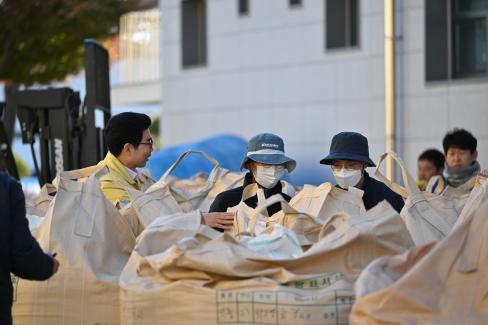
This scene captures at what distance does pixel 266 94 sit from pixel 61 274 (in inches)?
501

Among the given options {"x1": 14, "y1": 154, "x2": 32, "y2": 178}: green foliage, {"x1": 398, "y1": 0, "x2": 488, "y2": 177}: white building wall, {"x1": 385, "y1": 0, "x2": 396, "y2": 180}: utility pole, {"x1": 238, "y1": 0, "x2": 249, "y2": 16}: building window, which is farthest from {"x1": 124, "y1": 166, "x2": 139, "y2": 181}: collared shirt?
{"x1": 14, "y1": 154, "x2": 32, "y2": 178}: green foliage

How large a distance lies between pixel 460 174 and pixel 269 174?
9.95ft

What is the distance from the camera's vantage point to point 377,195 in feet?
20.6

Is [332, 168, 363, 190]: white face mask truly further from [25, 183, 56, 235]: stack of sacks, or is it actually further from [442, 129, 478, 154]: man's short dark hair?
[442, 129, 478, 154]: man's short dark hair

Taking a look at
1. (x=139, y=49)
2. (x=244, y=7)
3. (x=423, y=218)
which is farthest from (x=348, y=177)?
(x=139, y=49)

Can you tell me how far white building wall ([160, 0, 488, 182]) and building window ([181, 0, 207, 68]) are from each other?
0.46ft

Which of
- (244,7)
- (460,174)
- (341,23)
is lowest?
(460,174)

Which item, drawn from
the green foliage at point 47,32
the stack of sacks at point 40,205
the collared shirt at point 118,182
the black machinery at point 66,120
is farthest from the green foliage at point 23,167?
the collared shirt at point 118,182

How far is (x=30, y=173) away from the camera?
3053 centimetres

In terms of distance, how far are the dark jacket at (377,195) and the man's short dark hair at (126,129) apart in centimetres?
136

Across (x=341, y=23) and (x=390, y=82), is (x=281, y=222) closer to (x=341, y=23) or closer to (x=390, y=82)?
(x=390, y=82)

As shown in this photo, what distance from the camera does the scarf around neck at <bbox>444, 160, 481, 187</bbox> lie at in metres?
8.87

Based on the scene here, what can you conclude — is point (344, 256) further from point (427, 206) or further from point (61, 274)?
point (61, 274)

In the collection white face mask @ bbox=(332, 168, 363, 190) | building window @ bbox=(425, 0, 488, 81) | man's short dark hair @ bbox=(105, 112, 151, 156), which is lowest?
white face mask @ bbox=(332, 168, 363, 190)
